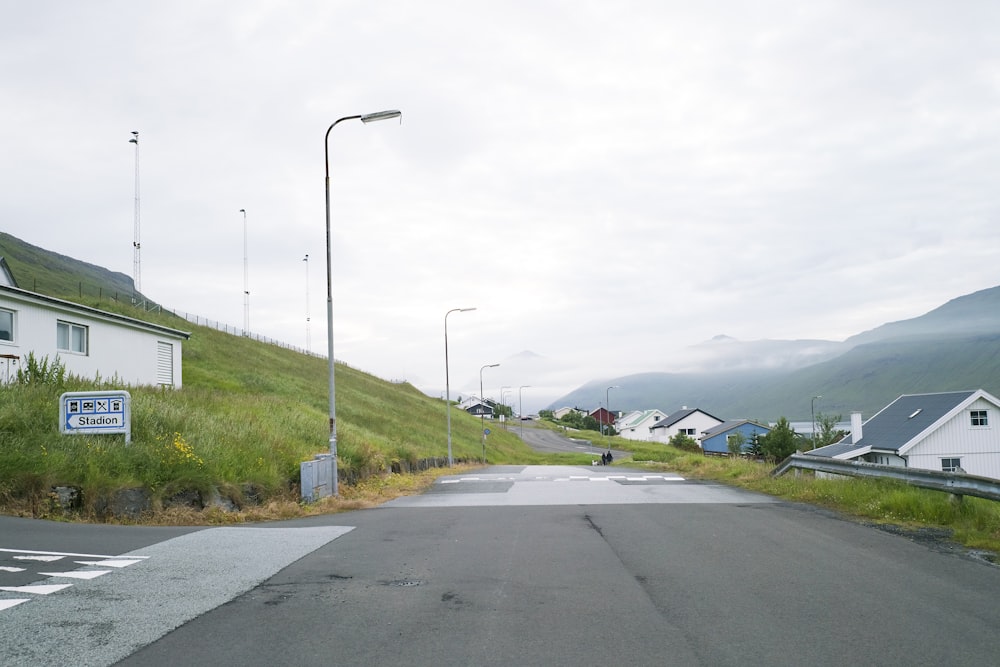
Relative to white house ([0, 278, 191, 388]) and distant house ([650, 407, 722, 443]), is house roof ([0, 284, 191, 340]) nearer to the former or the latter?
white house ([0, 278, 191, 388])

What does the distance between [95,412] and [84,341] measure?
49.7 ft

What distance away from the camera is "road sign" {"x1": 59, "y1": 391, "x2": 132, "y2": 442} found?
48.1 feet

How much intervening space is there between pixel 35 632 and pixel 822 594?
21.3ft

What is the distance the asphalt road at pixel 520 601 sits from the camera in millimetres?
5418

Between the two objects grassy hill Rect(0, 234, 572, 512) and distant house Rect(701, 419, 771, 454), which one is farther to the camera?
distant house Rect(701, 419, 771, 454)

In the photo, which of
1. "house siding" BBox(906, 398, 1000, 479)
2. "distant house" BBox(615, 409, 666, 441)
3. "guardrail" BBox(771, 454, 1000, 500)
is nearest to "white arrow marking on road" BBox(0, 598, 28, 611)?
"guardrail" BBox(771, 454, 1000, 500)

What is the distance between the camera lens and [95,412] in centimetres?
1479

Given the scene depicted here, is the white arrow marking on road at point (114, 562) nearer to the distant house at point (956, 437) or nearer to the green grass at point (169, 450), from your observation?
the green grass at point (169, 450)

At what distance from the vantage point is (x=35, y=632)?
5.58m

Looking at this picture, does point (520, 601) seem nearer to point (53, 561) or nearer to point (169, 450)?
point (53, 561)

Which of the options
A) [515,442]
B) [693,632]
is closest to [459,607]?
[693,632]

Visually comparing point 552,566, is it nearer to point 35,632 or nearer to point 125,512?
point 35,632

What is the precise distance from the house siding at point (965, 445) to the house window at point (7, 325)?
159 feet

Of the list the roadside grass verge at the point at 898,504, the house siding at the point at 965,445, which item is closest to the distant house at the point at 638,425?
the house siding at the point at 965,445
